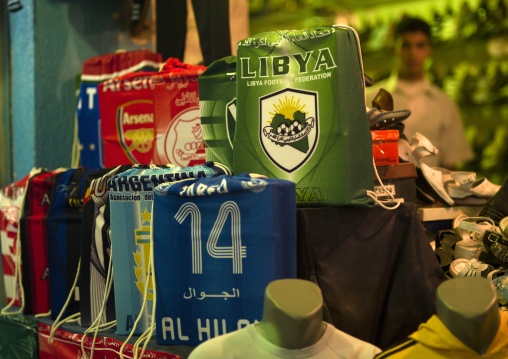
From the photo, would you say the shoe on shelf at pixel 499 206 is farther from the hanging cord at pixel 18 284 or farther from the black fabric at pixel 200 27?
the hanging cord at pixel 18 284

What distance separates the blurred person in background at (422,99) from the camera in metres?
3.26

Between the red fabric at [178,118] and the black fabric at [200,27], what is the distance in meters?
0.63

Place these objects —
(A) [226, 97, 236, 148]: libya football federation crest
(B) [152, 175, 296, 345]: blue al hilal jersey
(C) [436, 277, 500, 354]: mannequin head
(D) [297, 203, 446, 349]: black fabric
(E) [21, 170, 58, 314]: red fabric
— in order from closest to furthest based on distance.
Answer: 1. (C) [436, 277, 500, 354]: mannequin head
2. (B) [152, 175, 296, 345]: blue al hilal jersey
3. (D) [297, 203, 446, 349]: black fabric
4. (A) [226, 97, 236, 148]: libya football federation crest
5. (E) [21, 170, 58, 314]: red fabric

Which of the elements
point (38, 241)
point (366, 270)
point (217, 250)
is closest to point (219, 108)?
point (217, 250)

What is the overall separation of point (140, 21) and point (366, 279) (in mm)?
2538

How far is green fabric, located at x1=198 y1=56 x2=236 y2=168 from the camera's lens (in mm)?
2094

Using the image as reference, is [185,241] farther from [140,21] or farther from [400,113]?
[140,21]

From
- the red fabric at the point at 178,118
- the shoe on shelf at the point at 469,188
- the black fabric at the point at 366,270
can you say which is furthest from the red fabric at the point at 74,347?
the shoe on shelf at the point at 469,188

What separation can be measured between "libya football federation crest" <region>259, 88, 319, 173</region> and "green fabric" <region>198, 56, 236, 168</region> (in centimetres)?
29

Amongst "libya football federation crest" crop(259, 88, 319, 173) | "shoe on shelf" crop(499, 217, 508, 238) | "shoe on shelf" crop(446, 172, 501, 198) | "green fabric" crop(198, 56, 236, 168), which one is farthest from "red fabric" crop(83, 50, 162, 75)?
"shoe on shelf" crop(499, 217, 508, 238)

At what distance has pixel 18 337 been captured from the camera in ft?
7.57

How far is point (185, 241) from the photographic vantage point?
65.4 inches

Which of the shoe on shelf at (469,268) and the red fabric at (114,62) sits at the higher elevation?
the red fabric at (114,62)

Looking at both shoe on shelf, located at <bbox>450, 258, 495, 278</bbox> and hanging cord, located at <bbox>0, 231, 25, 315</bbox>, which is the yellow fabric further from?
hanging cord, located at <bbox>0, 231, 25, 315</bbox>
